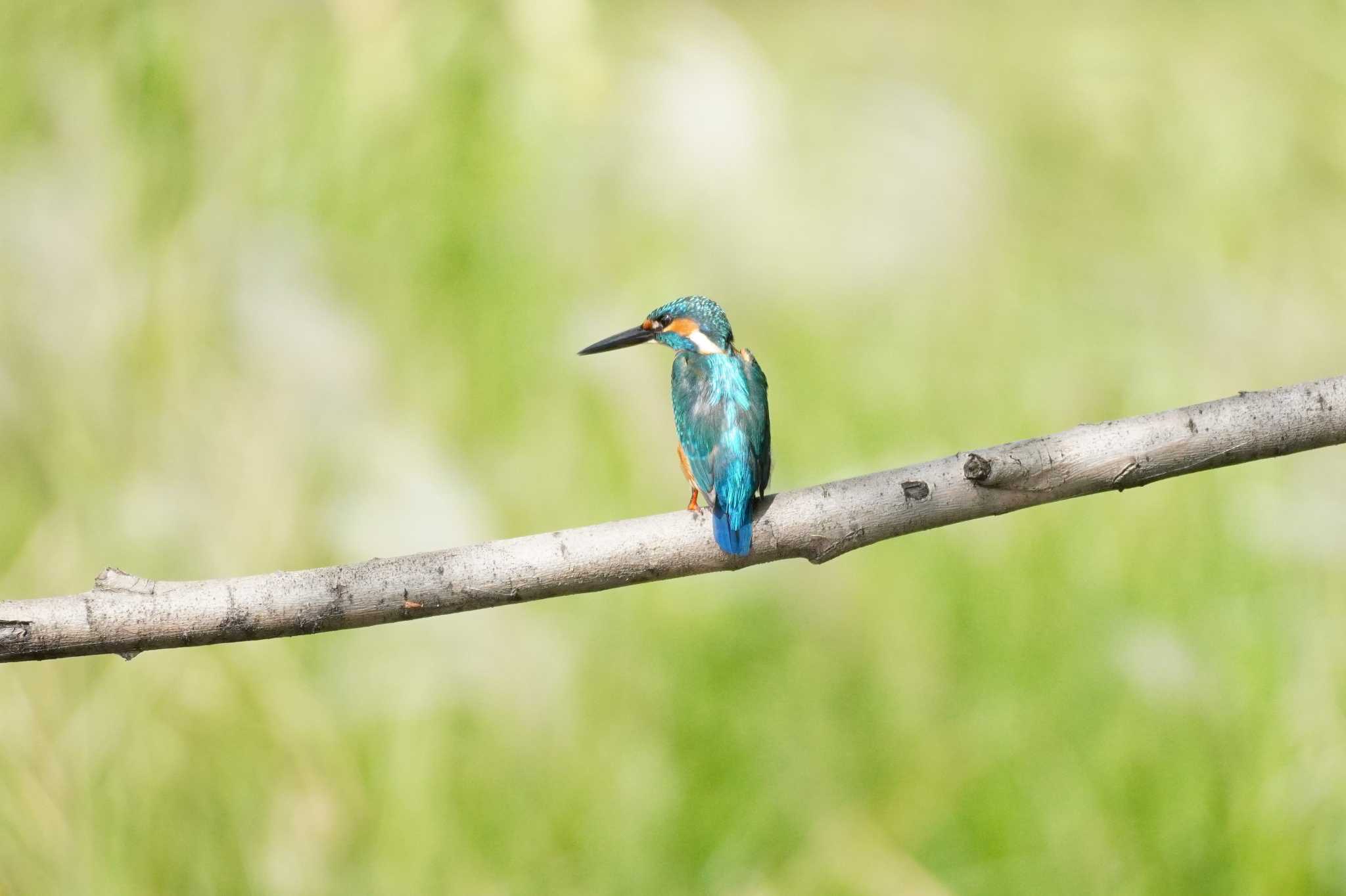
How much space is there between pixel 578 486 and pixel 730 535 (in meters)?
2.20

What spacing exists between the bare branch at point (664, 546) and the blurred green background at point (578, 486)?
1.75m

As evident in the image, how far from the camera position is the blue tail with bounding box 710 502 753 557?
5.25 feet

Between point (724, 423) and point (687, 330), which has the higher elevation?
point (687, 330)

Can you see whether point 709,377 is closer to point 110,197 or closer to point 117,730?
point 117,730

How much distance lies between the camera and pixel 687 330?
234cm

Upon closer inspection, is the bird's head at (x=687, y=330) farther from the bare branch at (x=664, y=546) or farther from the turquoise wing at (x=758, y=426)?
the bare branch at (x=664, y=546)

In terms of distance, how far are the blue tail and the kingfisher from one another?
0.05 m

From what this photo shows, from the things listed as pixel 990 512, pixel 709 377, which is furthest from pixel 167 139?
pixel 990 512

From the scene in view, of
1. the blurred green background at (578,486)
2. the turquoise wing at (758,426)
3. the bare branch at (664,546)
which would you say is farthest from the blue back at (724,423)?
the blurred green background at (578,486)

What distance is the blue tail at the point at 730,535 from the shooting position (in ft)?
5.25

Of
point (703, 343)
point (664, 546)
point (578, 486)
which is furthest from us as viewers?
point (578, 486)

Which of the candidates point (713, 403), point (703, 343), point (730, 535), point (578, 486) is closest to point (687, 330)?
point (703, 343)

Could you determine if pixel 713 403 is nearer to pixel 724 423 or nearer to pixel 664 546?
pixel 724 423

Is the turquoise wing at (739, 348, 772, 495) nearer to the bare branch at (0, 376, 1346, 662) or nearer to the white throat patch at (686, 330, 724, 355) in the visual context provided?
the white throat patch at (686, 330, 724, 355)
